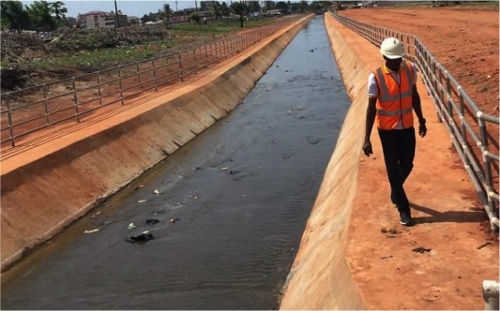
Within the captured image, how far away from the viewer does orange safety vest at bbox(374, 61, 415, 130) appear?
552cm

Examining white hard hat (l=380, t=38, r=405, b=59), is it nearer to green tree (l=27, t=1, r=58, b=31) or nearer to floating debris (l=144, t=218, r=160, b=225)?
floating debris (l=144, t=218, r=160, b=225)

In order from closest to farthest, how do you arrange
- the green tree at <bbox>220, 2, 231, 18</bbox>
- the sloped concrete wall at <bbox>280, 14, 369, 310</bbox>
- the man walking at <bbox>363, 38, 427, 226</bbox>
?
the sloped concrete wall at <bbox>280, 14, 369, 310</bbox>
the man walking at <bbox>363, 38, 427, 226</bbox>
the green tree at <bbox>220, 2, 231, 18</bbox>

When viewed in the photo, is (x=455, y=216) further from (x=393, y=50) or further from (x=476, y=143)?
(x=393, y=50)

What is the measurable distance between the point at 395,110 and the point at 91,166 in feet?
28.7

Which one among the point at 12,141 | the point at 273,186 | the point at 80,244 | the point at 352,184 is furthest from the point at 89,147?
the point at 352,184

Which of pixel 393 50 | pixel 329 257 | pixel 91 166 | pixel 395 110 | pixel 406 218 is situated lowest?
pixel 91 166

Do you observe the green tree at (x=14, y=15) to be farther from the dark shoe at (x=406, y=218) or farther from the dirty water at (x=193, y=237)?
the dark shoe at (x=406, y=218)

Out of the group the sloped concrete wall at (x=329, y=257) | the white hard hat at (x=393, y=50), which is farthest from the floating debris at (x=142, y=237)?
the white hard hat at (x=393, y=50)

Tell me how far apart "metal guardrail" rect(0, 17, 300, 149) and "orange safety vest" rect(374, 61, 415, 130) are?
9.37 metres

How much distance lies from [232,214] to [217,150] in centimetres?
577

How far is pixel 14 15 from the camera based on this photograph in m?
84.2

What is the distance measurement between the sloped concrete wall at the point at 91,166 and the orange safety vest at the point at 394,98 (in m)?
6.77

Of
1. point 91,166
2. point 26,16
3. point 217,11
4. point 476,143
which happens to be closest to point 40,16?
point 26,16

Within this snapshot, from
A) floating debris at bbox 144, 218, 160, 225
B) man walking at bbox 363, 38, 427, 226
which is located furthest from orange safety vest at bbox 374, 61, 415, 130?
floating debris at bbox 144, 218, 160, 225
